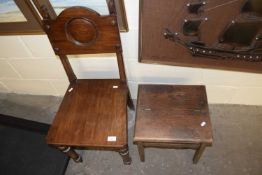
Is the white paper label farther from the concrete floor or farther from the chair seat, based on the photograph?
the concrete floor

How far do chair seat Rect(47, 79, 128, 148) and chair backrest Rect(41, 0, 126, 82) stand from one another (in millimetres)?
221

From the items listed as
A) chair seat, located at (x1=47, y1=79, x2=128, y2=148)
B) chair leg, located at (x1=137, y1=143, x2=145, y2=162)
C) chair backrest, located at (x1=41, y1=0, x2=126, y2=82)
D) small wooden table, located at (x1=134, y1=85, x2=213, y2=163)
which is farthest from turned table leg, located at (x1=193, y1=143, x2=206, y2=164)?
chair backrest, located at (x1=41, y1=0, x2=126, y2=82)

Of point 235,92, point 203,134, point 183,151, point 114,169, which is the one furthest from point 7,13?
point 235,92

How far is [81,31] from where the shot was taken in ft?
3.88

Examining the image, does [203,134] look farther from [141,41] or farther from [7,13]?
[7,13]

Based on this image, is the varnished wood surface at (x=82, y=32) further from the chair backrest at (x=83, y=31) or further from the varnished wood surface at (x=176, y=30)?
the varnished wood surface at (x=176, y=30)

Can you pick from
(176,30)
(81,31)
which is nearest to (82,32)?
(81,31)

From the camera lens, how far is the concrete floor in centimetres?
147

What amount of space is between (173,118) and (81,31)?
2.38 ft

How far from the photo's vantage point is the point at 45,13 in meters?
1.12

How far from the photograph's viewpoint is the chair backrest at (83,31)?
43.3 inches

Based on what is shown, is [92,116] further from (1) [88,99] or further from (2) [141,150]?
(2) [141,150]

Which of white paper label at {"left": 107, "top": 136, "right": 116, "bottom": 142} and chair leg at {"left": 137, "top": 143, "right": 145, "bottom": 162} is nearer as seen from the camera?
white paper label at {"left": 107, "top": 136, "right": 116, "bottom": 142}

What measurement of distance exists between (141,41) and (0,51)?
1.13 m
